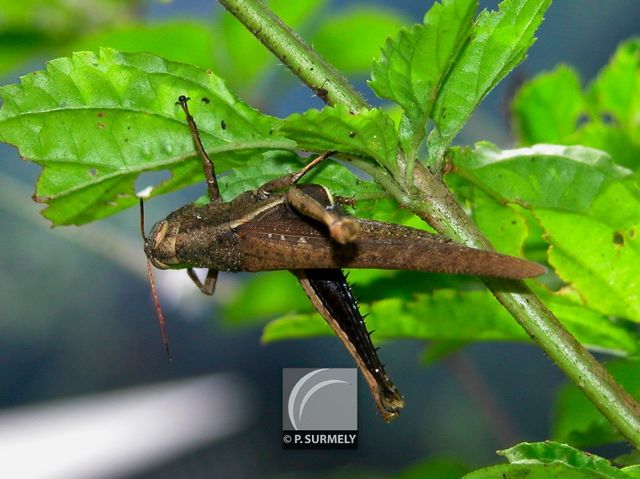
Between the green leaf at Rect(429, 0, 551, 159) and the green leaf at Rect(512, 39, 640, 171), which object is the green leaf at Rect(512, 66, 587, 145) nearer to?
the green leaf at Rect(512, 39, 640, 171)

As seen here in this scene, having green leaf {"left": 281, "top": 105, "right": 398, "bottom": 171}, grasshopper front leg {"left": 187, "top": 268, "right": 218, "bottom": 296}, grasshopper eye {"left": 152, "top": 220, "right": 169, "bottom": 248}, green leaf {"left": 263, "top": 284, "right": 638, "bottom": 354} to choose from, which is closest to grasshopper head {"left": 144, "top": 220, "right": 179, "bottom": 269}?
grasshopper eye {"left": 152, "top": 220, "right": 169, "bottom": 248}

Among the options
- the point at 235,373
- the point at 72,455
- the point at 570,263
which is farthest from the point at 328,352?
the point at 570,263

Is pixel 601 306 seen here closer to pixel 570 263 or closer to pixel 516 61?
pixel 570 263

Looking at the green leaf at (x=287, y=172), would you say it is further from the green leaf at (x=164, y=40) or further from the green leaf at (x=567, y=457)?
the green leaf at (x=164, y=40)

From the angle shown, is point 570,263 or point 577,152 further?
point 570,263

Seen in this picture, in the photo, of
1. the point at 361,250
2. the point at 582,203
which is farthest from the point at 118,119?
the point at 582,203

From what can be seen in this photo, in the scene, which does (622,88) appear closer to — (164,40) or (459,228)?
(459,228)
